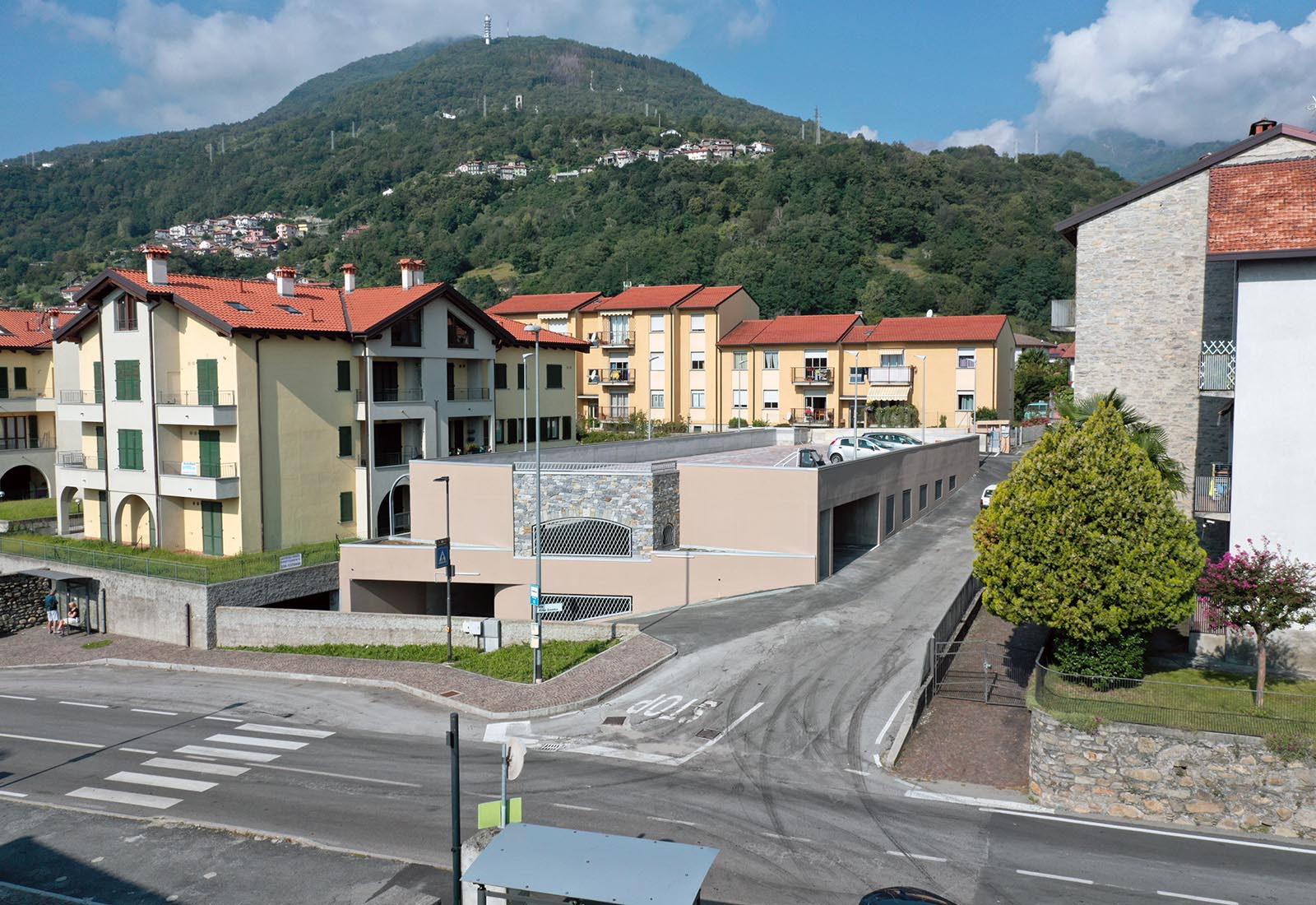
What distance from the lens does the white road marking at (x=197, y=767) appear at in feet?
68.5

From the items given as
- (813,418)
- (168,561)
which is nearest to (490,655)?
(168,561)

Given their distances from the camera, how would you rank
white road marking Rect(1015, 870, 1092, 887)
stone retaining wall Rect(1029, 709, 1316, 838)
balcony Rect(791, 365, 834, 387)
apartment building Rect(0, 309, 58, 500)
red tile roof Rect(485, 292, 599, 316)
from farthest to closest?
1. red tile roof Rect(485, 292, 599, 316)
2. balcony Rect(791, 365, 834, 387)
3. apartment building Rect(0, 309, 58, 500)
4. stone retaining wall Rect(1029, 709, 1316, 838)
5. white road marking Rect(1015, 870, 1092, 887)

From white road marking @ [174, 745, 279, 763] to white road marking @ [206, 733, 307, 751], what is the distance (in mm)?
452

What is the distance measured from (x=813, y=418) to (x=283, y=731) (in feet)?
175

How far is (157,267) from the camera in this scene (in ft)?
139

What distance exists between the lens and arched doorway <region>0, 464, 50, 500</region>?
186 ft

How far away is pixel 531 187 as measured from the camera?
166250mm

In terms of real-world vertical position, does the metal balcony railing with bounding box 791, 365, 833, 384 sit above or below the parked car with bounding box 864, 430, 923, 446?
above

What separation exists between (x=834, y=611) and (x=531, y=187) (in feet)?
484

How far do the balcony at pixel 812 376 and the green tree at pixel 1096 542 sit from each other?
5082cm

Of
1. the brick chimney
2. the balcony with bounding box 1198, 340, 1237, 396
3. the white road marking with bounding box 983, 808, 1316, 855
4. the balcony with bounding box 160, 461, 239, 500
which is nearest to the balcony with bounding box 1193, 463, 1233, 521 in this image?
the balcony with bounding box 1198, 340, 1237, 396

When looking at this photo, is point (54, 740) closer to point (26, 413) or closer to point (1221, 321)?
point (1221, 321)

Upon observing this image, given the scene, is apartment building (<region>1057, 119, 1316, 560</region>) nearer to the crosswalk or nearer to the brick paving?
the brick paving

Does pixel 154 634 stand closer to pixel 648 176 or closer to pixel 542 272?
pixel 542 272
